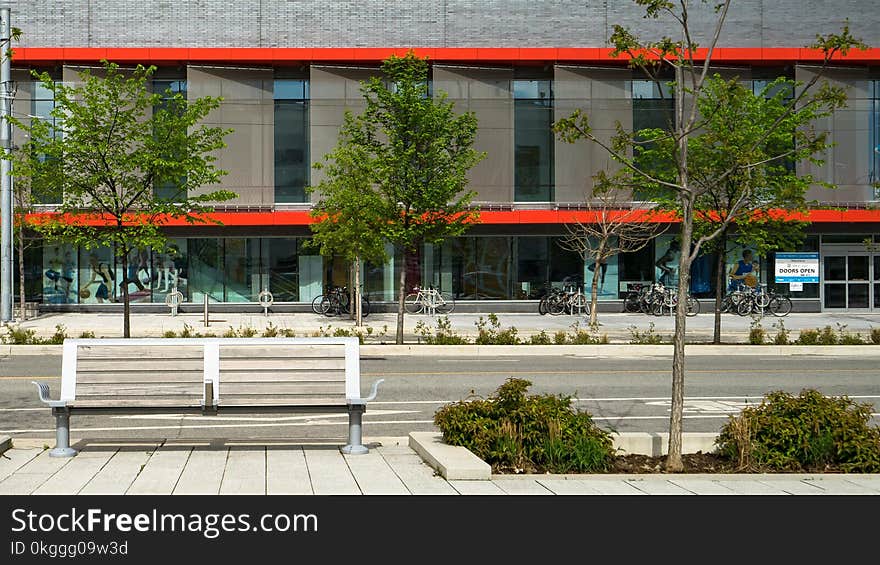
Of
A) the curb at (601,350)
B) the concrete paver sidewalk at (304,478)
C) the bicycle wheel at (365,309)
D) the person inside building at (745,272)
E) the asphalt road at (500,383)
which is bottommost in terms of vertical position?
the asphalt road at (500,383)

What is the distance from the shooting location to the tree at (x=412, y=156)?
80.3 ft

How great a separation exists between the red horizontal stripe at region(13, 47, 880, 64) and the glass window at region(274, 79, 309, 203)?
4.85 feet

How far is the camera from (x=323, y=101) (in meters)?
40.9

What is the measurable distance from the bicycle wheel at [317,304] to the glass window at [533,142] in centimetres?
878

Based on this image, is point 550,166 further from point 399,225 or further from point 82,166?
point 82,166

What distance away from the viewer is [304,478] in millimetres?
8039

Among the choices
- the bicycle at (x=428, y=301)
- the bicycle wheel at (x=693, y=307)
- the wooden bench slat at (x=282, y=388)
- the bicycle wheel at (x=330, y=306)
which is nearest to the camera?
the wooden bench slat at (x=282, y=388)

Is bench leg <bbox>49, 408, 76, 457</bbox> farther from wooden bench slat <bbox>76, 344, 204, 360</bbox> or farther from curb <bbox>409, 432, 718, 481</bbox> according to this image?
curb <bbox>409, 432, 718, 481</bbox>

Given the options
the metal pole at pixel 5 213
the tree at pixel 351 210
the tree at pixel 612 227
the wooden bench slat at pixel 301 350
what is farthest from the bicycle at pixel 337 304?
the wooden bench slat at pixel 301 350

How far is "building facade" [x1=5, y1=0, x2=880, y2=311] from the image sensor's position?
133ft

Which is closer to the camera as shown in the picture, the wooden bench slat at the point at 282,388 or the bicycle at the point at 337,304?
the wooden bench slat at the point at 282,388

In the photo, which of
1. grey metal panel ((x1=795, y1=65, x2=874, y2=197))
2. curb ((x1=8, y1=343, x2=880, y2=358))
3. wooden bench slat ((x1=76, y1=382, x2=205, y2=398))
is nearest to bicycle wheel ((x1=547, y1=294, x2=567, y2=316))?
grey metal panel ((x1=795, y1=65, x2=874, y2=197))

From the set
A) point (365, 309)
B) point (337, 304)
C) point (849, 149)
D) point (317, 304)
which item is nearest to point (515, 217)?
point (365, 309)

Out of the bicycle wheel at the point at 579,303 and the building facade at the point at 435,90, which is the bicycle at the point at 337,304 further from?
the bicycle wheel at the point at 579,303
